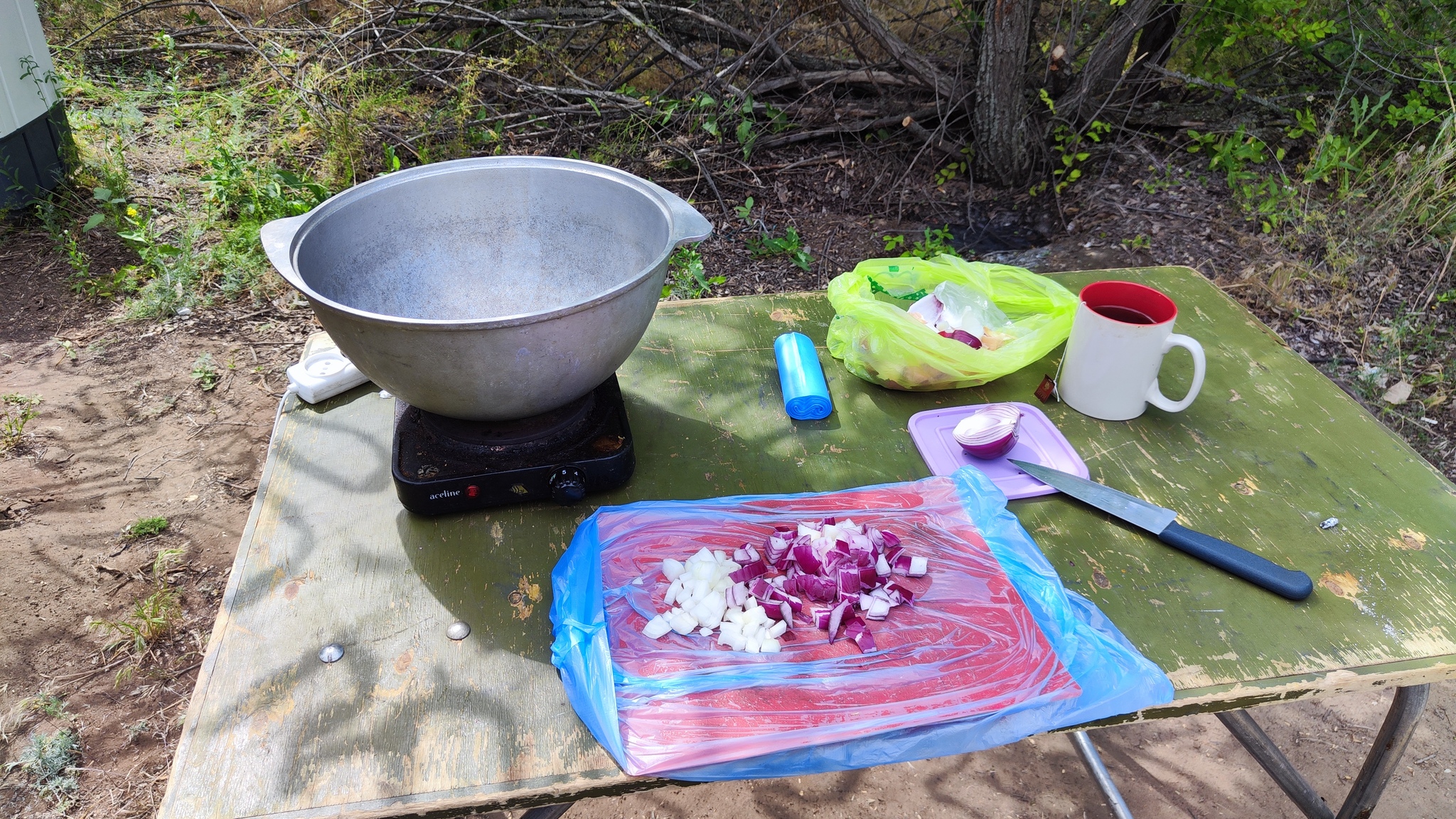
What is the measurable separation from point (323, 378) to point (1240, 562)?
1.55 metres

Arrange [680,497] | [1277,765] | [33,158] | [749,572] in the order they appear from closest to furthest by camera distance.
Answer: [749,572], [680,497], [1277,765], [33,158]

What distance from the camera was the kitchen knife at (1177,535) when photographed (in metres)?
1.15

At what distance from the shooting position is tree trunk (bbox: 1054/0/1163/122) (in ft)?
10.7

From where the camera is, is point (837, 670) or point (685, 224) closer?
point (837, 670)

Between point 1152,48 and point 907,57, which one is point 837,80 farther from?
point 1152,48

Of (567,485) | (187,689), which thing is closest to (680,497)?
(567,485)

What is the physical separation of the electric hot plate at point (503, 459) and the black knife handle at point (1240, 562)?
84 centimetres

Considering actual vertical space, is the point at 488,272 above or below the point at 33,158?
above

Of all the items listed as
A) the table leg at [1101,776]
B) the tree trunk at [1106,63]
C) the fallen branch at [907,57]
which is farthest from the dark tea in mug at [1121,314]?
the fallen branch at [907,57]

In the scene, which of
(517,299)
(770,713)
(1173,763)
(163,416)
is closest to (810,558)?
(770,713)

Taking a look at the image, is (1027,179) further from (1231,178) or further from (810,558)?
(810,558)

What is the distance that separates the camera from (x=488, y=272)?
145 cm

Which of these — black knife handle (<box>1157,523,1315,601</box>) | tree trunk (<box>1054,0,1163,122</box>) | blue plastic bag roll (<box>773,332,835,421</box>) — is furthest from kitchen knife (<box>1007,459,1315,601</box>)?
tree trunk (<box>1054,0,1163,122</box>)

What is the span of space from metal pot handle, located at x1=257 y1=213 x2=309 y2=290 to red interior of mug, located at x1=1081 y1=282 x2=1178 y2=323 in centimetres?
127
